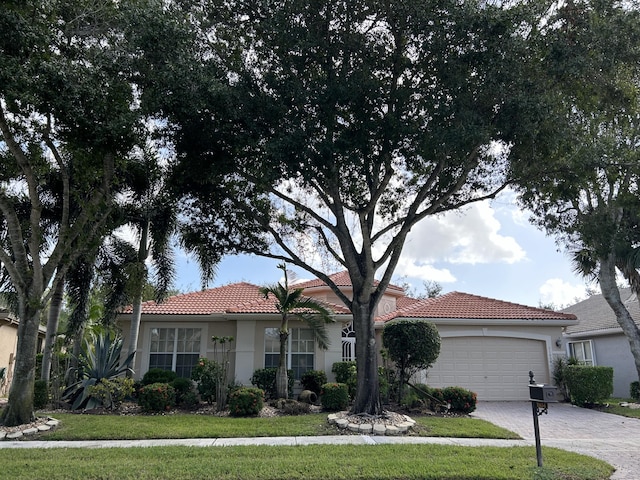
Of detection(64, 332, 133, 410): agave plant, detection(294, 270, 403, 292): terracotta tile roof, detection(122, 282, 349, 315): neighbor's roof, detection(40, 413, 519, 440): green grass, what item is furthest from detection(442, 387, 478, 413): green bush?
detection(64, 332, 133, 410): agave plant

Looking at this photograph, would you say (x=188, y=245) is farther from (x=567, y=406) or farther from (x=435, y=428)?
(x=567, y=406)

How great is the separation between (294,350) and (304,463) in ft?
31.2

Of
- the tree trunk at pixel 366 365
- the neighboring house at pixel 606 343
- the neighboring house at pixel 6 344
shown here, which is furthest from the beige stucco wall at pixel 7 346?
the neighboring house at pixel 606 343

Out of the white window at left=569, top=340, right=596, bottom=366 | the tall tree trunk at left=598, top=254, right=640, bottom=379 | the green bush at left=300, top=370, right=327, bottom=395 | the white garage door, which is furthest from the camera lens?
the white window at left=569, top=340, right=596, bottom=366

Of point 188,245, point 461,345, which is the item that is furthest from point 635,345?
Answer: point 188,245

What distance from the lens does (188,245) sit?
44.2ft

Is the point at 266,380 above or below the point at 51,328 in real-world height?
below

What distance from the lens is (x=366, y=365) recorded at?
1115 cm

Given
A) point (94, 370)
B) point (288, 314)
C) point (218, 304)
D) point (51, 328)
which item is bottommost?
point (94, 370)

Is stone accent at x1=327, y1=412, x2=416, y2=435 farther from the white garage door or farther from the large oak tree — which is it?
the white garage door

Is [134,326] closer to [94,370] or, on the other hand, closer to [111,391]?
[94,370]

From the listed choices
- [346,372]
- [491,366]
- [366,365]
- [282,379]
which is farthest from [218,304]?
[491,366]

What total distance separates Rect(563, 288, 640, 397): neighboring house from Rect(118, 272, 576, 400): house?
3.13m

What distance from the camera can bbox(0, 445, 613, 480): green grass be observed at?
645 centimetres
